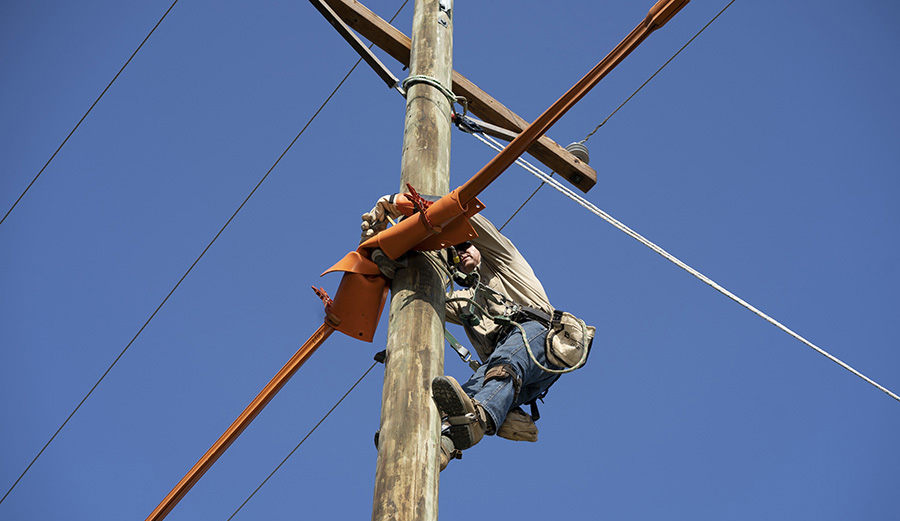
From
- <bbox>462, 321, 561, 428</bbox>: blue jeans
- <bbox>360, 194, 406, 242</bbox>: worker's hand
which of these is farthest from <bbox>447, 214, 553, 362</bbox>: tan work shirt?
<bbox>360, 194, 406, 242</bbox>: worker's hand

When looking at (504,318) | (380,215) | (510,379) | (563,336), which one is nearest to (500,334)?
(504,318)

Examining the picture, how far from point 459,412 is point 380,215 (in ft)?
2.81

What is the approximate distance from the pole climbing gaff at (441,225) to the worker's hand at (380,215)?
0.15 m

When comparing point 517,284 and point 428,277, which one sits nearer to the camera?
point 428,277

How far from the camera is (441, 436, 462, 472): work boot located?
11.5ft

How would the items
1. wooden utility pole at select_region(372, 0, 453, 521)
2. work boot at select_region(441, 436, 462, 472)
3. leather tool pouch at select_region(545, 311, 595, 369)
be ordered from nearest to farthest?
1. wooden utility pole at select_region(372, 0, 453, 521)
2. work boot at select_region(441, 436, 462, 472)
3. leather tool pouch at select_region(545, 311, 595, 369)

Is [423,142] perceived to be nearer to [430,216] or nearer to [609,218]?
[430,216]

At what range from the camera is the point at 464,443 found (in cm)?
365

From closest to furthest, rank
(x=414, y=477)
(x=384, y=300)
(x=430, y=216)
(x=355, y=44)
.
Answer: (x=414, y=477), (x=430, y=216), (x=384, y=300), (x=355, y=44)

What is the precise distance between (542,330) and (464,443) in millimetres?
766

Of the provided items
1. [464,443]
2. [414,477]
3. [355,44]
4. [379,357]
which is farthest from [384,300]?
[355,44]

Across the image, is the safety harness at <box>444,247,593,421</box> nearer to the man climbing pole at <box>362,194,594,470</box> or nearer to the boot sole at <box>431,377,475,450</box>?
the man climbing pole at <box>362,194,594,470</box>

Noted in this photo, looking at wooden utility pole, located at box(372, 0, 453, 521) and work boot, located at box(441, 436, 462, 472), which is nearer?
wooden utility pole, located at box(372, 0, 453, 521)

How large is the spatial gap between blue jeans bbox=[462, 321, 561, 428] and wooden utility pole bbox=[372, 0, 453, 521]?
45cm
